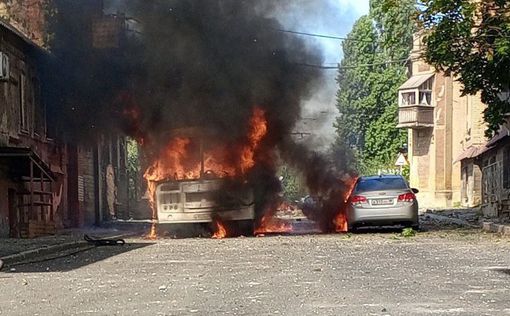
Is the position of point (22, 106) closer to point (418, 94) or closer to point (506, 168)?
point (506, 168)

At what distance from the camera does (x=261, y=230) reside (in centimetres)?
2147

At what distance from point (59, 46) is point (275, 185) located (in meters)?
10.2

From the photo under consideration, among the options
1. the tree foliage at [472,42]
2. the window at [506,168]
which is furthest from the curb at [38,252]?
the window at [506,168]

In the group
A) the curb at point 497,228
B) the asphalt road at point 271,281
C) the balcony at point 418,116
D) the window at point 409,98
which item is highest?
the window at point 409,98

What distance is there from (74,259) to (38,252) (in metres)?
1.63

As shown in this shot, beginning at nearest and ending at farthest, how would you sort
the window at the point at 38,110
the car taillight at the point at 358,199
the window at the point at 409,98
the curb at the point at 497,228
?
the curb at the point at 497,228
the car taillight at the point at 358,199
the window at the point at 38,110
the window at the point at 409,98

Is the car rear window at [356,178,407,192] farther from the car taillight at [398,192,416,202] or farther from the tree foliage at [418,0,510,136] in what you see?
the tree foliage at [418,0,510,136]

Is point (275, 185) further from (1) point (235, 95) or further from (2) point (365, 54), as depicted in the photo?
(2) point (365, 54)

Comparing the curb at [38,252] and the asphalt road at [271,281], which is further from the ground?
the asphalt road at [271,281]

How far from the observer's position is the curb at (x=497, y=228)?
19241 millimetres

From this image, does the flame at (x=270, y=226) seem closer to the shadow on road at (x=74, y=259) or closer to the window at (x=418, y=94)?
the shadow on road at (x=74, y=259)

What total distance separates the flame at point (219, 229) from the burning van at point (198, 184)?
0.08 metres

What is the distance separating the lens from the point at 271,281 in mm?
9836

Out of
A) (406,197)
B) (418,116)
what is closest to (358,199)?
(406,197)
